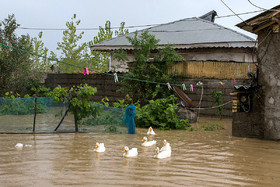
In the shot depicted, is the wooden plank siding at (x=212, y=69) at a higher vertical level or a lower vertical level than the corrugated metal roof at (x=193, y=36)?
lower

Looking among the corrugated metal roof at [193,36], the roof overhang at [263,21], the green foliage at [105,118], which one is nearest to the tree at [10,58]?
the corrugated metal roof at [193,36]

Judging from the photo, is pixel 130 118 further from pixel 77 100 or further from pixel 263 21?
pixel 263 21

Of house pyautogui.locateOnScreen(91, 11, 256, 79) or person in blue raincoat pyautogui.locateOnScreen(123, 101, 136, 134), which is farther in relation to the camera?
house pyautogui.locateOnScreen(91, 11, 256, 79)

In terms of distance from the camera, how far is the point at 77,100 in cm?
1044

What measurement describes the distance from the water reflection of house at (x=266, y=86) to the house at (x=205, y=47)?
4898mm

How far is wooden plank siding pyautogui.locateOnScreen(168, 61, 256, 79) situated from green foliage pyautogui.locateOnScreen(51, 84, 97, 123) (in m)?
7.62

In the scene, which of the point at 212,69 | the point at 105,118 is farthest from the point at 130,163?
the point at 212,69

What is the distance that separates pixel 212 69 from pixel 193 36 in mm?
4930

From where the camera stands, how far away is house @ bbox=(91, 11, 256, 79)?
1644 cm

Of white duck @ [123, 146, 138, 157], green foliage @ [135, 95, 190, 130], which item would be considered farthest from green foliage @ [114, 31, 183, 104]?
white duck @ [123, 146, 138, 157]

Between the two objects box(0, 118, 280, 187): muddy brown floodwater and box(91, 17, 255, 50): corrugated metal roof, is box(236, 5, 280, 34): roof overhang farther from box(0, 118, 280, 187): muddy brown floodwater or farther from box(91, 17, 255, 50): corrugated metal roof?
box(91, 17, 255, 50): corrugated metal roof

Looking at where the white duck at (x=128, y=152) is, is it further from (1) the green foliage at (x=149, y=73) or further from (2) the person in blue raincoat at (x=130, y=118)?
(1) the green foliage at (x=149, y=73)

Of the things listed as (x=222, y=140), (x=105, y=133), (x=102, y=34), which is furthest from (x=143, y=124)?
(x=102, y=34)

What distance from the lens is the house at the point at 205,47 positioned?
1644 cm
